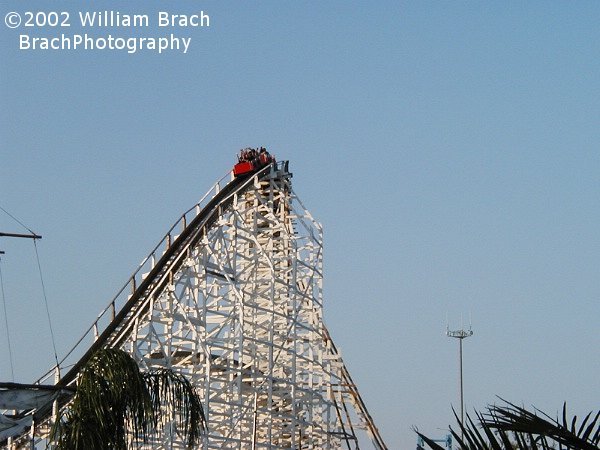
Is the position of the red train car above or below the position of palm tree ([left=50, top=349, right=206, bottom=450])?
above

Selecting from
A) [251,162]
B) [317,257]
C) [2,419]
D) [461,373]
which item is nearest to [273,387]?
[317,257]

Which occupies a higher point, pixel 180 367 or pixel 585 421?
pixel 180 367

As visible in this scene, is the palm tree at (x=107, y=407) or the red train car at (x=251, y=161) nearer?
the palm tree at (x=107, y=407)


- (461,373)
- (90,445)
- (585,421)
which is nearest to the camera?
(585,421)

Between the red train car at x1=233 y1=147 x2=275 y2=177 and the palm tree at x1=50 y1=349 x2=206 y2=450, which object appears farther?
Answer: the red train car at x1=233 y1=147 x2=275 y2=177

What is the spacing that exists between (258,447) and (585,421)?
2520 centimetres

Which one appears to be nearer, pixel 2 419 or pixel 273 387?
pixel 2 419

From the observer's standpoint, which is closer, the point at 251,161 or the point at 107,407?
the point at 107,407

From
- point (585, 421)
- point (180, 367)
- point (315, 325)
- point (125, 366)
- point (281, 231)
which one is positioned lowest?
point (585, 421)

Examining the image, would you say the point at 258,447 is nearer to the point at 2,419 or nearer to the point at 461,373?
the point at 461,373

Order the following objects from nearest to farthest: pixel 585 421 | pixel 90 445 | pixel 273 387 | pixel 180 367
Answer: pixel 585 421
pixel 90 445
pixel 180 367
pixel 273 387

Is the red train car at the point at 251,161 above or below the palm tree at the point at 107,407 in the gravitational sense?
above

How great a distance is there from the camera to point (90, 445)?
33.8 feet

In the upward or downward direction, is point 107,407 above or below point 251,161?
below
